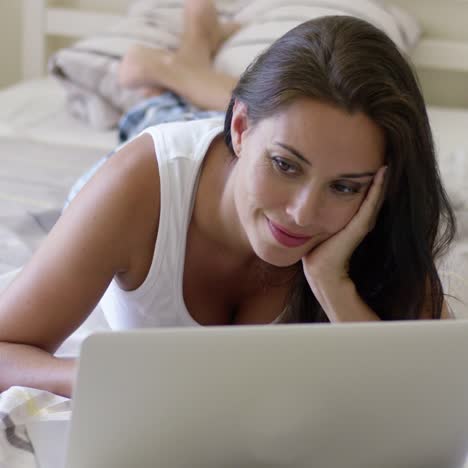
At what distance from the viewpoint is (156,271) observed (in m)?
1.23

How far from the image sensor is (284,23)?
7.54 feet

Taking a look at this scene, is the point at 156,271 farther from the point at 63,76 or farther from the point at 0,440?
the point at 63,76

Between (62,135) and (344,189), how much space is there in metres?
1.36

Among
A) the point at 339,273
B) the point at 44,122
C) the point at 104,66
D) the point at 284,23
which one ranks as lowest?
the point at 44,122

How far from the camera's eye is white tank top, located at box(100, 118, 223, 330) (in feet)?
3.98

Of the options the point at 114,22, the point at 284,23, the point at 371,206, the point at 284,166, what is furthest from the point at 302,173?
the point at 114,22

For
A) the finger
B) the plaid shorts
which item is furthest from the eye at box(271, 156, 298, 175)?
the plaid shorts

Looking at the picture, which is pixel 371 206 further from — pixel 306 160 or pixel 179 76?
pixel 179 76

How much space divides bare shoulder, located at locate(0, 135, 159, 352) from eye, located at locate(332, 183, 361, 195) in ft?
0.87

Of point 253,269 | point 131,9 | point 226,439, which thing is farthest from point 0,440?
point 131,9

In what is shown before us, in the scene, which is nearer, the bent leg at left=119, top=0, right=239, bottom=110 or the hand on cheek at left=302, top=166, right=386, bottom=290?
the hand on cheek at left=302, top=166, right=386, bottom=290

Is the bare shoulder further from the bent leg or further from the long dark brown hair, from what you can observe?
the bent leg

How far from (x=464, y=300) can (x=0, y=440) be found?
0.85 metres

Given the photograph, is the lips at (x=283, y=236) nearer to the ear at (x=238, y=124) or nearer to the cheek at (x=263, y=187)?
the cheek at (x=263, y=187)
